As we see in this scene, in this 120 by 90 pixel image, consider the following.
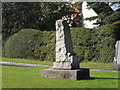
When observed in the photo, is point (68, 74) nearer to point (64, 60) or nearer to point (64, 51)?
point (64, 60)

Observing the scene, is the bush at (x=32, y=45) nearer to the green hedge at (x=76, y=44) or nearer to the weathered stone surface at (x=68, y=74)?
the green hedge at (x=76, y=44)

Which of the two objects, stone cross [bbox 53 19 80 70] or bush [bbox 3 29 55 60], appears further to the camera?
bush [bbox 3 29 55 60]

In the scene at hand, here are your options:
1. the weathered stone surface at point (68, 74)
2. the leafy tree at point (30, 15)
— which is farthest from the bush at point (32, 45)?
the weathered stone surface at point (68, 74)

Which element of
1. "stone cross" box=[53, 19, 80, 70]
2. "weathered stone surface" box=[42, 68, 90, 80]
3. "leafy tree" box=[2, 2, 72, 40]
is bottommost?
"weathered stone surface" box=[42, 68, 90, 80]

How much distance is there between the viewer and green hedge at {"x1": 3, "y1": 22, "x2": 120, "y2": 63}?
20234mm

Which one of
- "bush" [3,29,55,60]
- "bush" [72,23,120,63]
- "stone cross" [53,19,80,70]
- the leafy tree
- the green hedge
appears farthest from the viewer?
the leafy tree

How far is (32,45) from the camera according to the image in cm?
2328

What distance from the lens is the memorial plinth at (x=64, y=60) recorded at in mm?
9812

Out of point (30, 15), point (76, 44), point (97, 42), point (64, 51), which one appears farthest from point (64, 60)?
point (30, 15)

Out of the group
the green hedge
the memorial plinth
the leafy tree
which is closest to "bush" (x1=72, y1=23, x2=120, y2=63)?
the green hedge

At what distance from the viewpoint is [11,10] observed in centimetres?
2805

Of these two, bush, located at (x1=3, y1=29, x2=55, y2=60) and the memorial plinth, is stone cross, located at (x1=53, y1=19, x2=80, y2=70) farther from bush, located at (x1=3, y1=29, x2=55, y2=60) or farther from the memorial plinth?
bush, located at (x1=3, y1=29, x2=55, y2=60)

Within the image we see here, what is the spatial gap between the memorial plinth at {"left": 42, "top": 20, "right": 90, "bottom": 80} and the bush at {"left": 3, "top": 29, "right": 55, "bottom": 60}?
11613 mm

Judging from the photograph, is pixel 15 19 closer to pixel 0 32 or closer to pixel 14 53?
pixel 0 32
